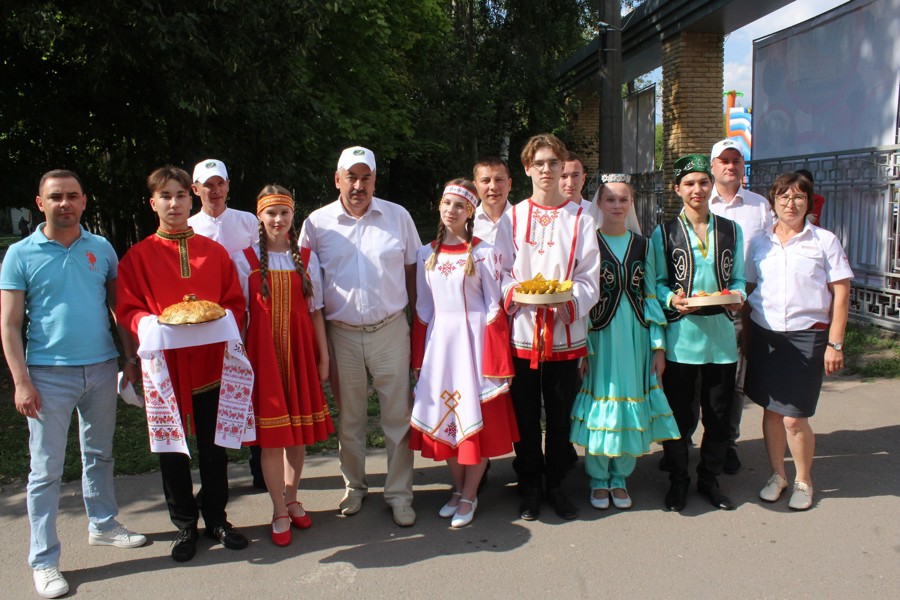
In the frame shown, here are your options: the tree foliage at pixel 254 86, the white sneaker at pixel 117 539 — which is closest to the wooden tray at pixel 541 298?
the white sneaker at pixel 117 539

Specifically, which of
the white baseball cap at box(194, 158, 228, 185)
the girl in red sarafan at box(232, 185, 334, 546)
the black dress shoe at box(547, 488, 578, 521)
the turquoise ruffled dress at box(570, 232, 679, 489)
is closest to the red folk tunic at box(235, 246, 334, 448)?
the girl in red sarafan at box(232, 185, 334, 546)

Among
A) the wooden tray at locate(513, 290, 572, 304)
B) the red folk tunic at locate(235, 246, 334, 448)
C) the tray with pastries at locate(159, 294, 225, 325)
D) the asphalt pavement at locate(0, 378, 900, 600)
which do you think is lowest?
the asphalt pavement at locate(0, 378, 900, 600)

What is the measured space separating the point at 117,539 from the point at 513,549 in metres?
2.11

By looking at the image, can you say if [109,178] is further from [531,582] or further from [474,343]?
[531,582]

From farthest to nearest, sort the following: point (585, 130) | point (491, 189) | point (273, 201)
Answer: point (585, 130)
point (491, 189)
point (273, 201)

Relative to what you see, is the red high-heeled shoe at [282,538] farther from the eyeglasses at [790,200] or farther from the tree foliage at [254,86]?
the tree foliage at [254,86]

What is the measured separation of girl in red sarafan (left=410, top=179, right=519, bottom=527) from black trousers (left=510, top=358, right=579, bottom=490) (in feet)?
0.38

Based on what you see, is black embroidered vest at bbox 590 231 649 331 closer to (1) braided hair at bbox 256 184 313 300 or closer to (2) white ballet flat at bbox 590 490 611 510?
(2) white ballet flat at bbox 590 490 611 510

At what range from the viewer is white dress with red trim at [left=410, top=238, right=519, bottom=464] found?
4008mm

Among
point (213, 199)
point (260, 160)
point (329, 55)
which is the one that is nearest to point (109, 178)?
point (260, 160)

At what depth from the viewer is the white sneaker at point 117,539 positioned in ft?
12.9

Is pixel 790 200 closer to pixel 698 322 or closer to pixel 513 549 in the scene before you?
pixel 698 322

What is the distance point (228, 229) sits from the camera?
4.87 metres

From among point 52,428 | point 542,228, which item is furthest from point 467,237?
point 52,428
